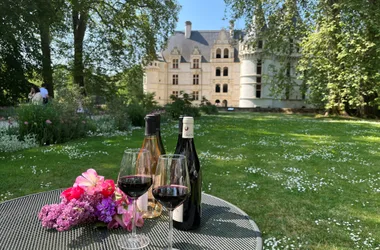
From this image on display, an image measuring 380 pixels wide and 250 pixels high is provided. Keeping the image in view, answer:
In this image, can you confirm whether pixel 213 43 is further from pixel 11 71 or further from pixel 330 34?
pixel 11 71

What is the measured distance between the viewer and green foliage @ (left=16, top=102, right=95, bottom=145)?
25.3 ft

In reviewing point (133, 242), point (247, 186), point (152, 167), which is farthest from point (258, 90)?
point (133, 242)

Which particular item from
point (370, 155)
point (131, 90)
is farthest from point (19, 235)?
point (131, 90)

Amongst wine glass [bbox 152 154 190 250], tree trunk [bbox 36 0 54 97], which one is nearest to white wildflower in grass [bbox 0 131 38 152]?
wine glass [bbox 152 154 190 250]

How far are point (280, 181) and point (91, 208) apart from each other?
13.0 feet

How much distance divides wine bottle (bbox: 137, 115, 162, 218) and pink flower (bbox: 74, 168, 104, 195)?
0.24 m

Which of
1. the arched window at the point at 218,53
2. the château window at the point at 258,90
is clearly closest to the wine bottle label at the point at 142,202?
the château window at the point at 258,90

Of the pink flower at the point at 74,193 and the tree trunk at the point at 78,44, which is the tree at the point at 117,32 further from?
the pink flower at the point at 74,193

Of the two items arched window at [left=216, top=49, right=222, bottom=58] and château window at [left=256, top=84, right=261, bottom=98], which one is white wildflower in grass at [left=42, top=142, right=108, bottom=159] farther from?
arched window at [left=216, top=49, right=222, bottom=58]

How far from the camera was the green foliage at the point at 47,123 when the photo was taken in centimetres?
770

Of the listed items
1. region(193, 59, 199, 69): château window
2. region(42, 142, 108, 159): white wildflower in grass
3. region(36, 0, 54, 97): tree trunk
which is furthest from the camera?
region(193, 59, 199, 69): château window

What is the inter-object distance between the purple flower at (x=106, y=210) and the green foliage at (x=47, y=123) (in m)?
6.90

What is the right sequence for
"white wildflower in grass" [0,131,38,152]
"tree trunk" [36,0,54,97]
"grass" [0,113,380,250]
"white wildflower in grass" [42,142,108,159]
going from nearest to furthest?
"grass" [0,113,380,250] < "white wildflower in grass" [42,142,108,159] < "white wildflower in grass" [0,131,38,152] < "tree trunk" [36,0,54,97]

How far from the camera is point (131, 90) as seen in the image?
36469mm
